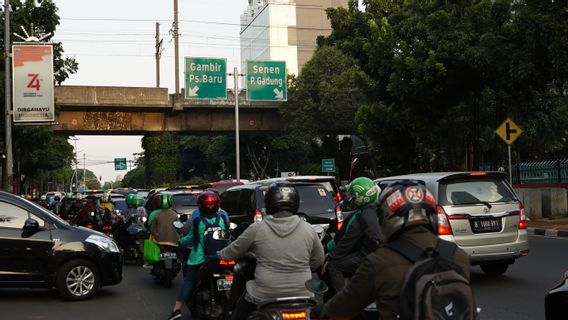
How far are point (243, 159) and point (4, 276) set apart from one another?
6397 centimetres

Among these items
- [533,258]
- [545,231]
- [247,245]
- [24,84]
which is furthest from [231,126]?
[247,245]

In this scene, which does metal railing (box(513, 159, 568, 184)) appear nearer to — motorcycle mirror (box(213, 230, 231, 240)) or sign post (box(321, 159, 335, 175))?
motorcycle mirror (box(213, 230, 231, 240))

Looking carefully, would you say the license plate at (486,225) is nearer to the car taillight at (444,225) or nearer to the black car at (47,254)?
the car taillight at (444,225)

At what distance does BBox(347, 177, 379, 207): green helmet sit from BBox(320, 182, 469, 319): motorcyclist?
289cm

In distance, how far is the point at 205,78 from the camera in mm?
34219

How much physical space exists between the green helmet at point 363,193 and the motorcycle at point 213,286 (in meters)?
1.84

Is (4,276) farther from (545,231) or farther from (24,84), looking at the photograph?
(24,84)

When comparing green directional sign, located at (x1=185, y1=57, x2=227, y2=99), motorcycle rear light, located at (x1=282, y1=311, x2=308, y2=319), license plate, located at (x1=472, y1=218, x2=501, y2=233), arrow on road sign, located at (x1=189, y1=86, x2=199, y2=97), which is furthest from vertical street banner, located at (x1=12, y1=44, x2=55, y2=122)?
motorcycle rear light, located at (x1=282, y1=311, x2=308, y2=319)

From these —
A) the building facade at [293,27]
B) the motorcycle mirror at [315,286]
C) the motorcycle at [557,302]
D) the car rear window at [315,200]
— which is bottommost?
the motorcycle at [557,302]

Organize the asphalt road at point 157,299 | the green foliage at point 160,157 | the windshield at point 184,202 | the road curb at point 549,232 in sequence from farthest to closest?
1. the green foliage at point 160,157
2. the road curb at point 549,232
3. the windshield at point 184,202
4. the asphalt road at point 157,299

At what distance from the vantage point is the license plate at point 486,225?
1008 centimetres

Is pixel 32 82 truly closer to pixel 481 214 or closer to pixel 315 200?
pixel 315 200

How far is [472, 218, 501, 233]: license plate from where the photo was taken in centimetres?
1008

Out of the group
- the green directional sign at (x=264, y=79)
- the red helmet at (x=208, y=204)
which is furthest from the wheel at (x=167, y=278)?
the green directional sign at (x=264, y=79)
